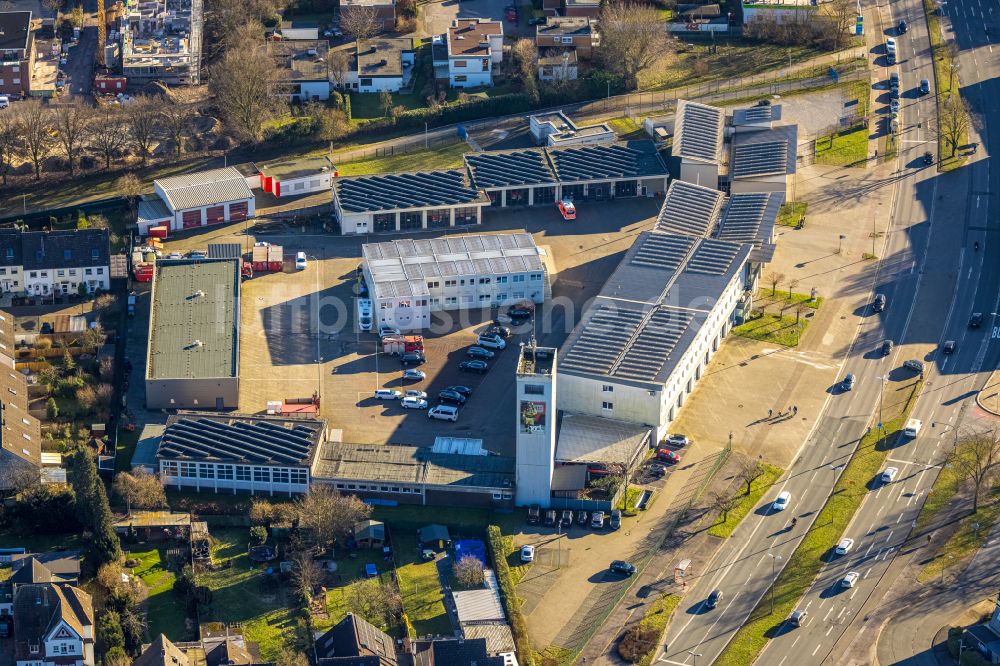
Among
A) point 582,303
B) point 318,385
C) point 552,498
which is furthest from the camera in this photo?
point 582,303

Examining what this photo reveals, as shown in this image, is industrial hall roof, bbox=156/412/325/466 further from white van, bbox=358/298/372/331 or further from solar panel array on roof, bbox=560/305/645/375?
solar panel array on roof, bbox=560/305/645/375

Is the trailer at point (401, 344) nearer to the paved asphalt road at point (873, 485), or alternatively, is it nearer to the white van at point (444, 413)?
the white van at point (444, 413)

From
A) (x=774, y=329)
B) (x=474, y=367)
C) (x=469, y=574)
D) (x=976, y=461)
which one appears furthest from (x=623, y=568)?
(x=774, y=329)

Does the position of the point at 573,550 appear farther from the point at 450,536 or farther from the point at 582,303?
the point at 582,303

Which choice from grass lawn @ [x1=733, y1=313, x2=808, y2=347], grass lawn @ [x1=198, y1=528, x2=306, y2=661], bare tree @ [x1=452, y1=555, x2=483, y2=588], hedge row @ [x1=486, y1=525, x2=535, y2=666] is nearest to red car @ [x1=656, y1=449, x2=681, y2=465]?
hedge row @ [x1=486, y1=525, x2=535, y2=666]

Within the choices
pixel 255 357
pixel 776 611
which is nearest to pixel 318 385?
pixel 255 357

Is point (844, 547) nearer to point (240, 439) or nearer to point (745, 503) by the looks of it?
point (745, 503)
